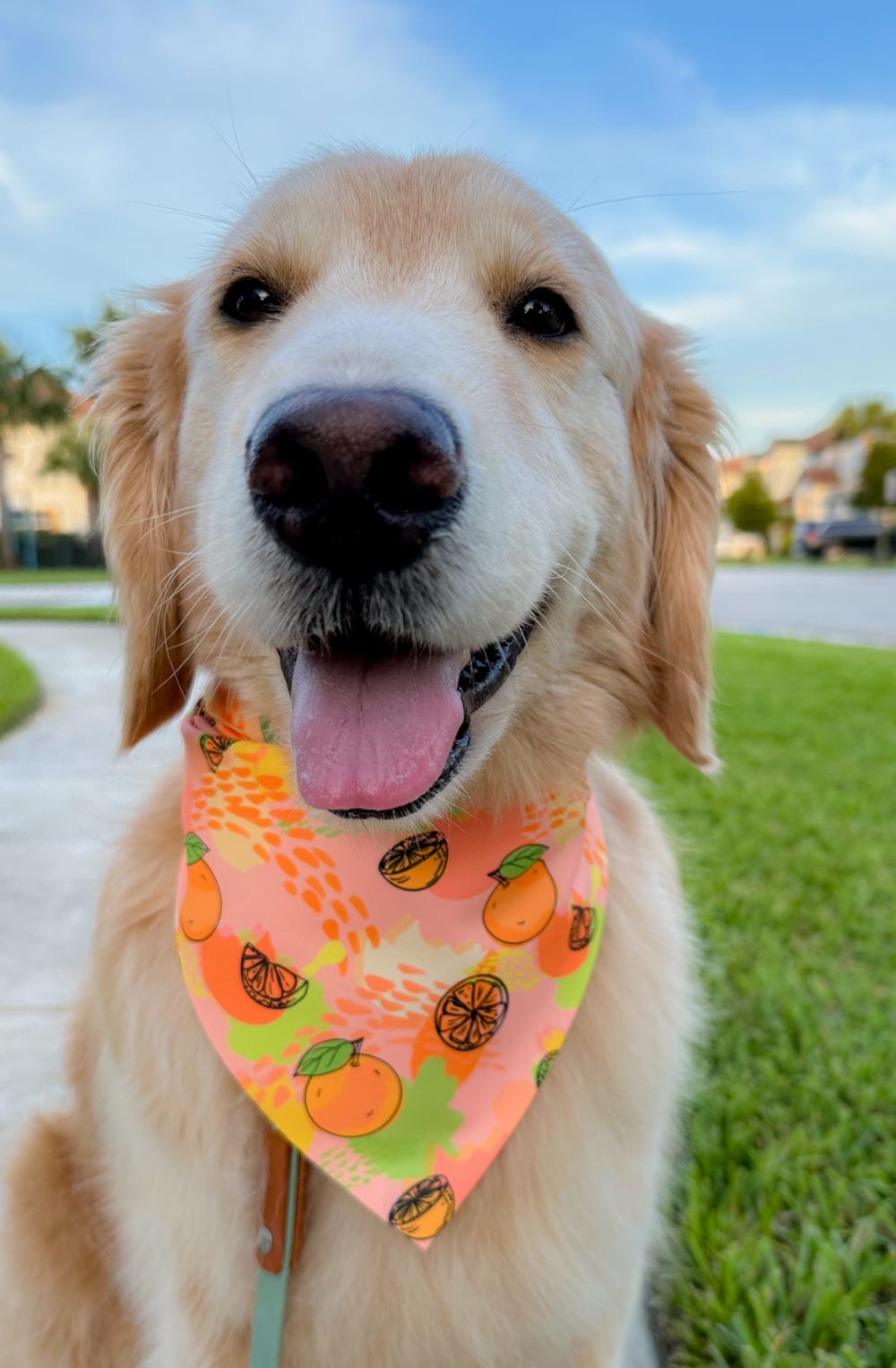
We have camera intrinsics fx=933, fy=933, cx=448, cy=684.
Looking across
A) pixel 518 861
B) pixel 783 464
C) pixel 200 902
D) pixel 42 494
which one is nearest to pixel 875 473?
pixel 783 464

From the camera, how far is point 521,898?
184 cm

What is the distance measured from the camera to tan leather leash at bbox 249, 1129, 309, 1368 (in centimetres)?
154

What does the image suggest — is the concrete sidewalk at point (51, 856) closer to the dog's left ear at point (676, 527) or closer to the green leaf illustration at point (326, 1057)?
the green leaf illustration at point (326, 1057)

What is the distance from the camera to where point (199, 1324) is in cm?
160

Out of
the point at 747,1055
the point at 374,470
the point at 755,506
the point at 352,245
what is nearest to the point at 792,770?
the point at 747,1055

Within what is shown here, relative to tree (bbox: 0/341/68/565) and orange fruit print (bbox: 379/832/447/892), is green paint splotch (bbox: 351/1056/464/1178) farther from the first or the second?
tree (bbox: 0/341/68/565)

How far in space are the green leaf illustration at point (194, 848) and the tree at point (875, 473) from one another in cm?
5719

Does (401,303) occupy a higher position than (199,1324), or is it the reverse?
(401,303)

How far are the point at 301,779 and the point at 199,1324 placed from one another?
1.00 metres

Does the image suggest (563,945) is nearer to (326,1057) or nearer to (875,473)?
(326,1057)

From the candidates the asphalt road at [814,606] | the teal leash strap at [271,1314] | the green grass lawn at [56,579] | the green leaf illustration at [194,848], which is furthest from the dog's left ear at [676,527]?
the green grass lawn at [56,579]

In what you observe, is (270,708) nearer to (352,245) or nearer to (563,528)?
(563,528)

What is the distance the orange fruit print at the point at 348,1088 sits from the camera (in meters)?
1.69

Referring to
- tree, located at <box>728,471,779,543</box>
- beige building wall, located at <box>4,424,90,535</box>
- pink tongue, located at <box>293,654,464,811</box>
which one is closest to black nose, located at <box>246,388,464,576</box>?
pink tongue, located at <box>293,654,464,811</box>
